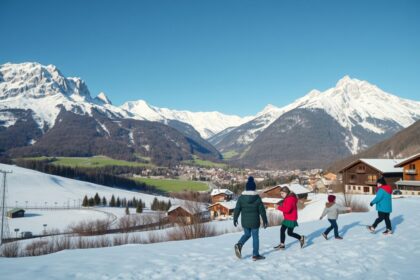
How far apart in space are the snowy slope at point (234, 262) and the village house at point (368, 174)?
155 feet

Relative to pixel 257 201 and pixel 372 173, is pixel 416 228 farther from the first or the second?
pixel 372 173

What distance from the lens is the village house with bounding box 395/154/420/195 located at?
1936 inches

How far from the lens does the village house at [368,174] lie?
181 ft

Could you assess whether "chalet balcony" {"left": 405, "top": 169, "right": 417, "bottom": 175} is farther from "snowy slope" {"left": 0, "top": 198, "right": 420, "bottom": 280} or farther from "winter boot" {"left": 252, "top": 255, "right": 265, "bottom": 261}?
"winter boot" {"left": 252, "top": 255, "right": 265, "bottom": 261}

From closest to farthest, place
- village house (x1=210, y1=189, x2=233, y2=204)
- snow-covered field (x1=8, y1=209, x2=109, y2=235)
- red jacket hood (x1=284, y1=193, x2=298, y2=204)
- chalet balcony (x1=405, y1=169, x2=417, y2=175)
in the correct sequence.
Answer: red jacket hood (x1=284, y1=193, x2=298, y2=204), chalet balcony (x1=405, y1=169, x2=417, y2=175), snow-covered field (x1=8, y1=209, x2=109, y2=235), village house (x1=210, y1=189, x2=233, y2=204)

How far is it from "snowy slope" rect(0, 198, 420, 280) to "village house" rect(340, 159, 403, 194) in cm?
4725

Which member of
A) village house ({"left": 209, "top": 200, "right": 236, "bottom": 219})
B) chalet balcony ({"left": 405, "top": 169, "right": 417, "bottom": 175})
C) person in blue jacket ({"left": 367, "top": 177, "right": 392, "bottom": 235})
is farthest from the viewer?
village house ({"left": 209, "top": 200, "right": 236, "bottom": 219})

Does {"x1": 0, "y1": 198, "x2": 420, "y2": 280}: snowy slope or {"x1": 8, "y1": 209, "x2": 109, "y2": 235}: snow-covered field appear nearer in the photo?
{"x1": 0, "y1": 198, "x2": 420, "y2": 280}: snowy slope

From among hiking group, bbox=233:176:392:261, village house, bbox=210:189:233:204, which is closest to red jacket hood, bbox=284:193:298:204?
hiking group, bbox=233:176:392:261

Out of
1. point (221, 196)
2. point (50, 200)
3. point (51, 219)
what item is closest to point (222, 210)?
point (221, 196)

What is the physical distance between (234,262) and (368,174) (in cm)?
5425

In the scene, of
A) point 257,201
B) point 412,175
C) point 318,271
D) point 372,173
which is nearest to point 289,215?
point 257,201

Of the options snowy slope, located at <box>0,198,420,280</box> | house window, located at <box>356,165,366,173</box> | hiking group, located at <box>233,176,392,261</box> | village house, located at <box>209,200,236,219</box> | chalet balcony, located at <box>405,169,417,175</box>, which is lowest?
village house, located at <box>209,200,236,219</box>

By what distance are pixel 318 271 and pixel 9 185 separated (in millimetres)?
133678
